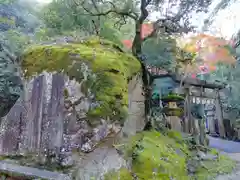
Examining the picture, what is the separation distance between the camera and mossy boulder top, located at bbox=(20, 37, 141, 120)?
3.99 metres

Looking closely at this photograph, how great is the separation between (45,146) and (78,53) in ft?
5.60

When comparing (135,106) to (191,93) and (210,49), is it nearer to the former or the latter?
(191,93)

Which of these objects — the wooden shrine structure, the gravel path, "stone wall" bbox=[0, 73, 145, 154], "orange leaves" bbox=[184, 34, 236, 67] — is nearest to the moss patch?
the gravel path

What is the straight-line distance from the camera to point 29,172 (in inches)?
139

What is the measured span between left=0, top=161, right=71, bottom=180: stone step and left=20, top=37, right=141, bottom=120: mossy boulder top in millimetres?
1036

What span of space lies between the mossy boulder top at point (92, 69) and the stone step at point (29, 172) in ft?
3.40

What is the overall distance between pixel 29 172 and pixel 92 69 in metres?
1.91

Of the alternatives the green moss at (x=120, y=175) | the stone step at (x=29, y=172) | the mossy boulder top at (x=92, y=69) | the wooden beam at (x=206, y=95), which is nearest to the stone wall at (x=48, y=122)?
the mossy boulder top at (x=92, y=69)

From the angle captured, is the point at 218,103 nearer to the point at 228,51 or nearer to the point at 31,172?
the point at 228,51

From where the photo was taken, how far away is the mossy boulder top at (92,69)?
3992 millimetres

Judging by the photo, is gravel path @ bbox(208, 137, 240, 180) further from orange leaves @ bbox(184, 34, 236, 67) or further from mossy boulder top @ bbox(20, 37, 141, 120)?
orange leaves @ bbox(184, 34, 236, 67)

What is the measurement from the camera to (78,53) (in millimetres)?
4297

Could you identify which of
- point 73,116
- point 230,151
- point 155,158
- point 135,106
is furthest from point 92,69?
point 230,151

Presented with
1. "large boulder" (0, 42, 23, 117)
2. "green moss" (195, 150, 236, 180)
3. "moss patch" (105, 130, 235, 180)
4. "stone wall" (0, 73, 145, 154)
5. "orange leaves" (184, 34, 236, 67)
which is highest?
"orange leaves" (184, 34, 236, 67)
